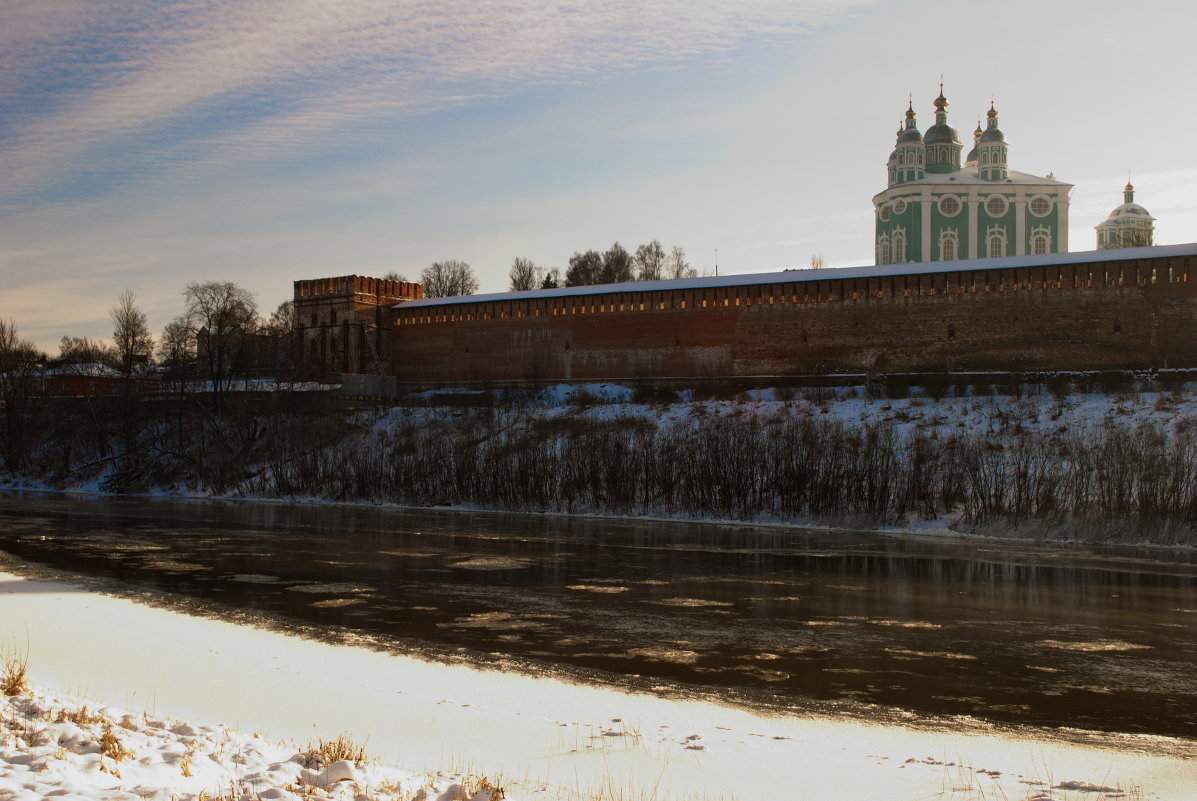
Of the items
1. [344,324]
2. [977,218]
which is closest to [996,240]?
[977,218]

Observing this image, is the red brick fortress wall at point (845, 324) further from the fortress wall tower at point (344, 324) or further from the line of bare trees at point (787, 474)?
the line of bare trees at point (787, 474)

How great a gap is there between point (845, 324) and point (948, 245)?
1507 centimetres

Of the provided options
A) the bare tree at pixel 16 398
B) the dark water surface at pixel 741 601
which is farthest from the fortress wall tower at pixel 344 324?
the dark water surface at pixel 741 601

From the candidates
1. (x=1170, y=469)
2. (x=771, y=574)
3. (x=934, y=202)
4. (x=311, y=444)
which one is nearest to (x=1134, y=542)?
A: (x=1170, y=469)

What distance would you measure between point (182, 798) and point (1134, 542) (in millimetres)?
13074

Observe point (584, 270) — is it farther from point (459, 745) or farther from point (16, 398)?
point (459, 745)

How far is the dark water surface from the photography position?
21.1ft

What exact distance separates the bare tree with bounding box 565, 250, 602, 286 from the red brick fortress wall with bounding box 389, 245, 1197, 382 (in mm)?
21437

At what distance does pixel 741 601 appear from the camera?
9398 mm

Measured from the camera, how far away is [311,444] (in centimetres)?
2448

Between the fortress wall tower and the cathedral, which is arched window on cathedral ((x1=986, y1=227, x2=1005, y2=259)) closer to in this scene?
the cathedral

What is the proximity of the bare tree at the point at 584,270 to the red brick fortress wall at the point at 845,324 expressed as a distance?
70.3ft

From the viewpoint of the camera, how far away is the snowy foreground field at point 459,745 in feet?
13.1

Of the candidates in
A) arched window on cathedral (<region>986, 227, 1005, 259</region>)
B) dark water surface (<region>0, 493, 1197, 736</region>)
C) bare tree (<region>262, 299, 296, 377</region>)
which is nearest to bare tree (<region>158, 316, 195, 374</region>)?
bare tree (<region>262, 299, 296, 377</region>)
